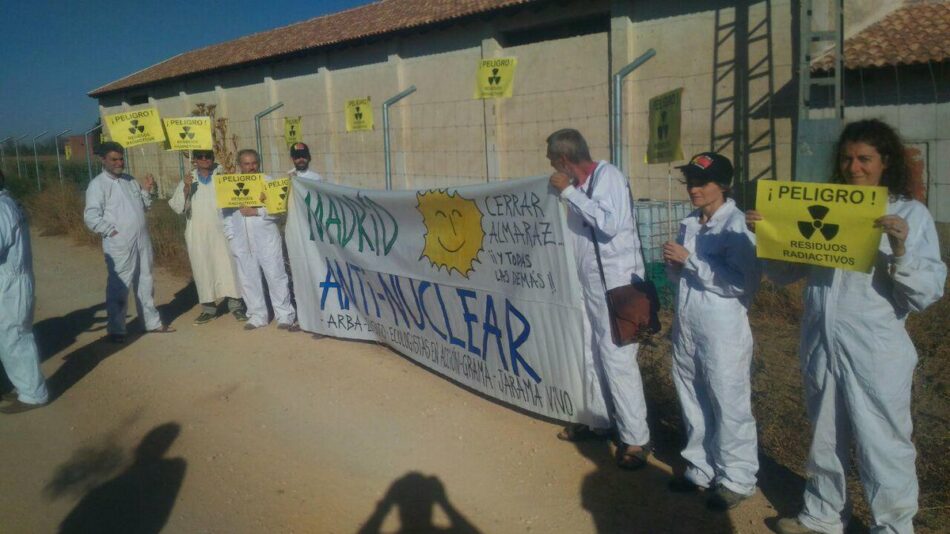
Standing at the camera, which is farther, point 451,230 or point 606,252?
point 451,230

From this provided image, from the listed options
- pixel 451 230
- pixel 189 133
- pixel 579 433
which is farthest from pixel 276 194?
pixel 579 433

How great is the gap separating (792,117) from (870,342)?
12323mm

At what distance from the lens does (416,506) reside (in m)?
3.90

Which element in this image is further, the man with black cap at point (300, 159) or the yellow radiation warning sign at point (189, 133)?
the yellow radiation warning sign at point (189, 133)

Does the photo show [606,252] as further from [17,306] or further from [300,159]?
[17,306]

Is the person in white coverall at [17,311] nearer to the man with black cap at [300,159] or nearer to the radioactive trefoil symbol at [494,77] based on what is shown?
the man with black cap at [300,159]

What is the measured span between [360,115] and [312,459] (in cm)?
459

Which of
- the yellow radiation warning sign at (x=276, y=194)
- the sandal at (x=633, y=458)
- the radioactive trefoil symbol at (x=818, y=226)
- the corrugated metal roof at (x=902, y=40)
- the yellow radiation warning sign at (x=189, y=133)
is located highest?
the corrugated metal roof at (x=902, y=40)

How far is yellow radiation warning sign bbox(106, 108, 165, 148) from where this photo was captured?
324 inches

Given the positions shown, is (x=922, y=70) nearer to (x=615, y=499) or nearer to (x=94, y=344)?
(x=615, y=499)

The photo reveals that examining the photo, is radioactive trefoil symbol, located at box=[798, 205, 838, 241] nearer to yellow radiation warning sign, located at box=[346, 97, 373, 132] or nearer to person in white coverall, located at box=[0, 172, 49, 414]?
person in white coverall, located at box=[0, 172, 49, 414]

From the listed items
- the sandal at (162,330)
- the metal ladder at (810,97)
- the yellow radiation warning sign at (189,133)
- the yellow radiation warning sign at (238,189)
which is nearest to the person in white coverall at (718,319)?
the yellow radiation warning sign at (238,189)

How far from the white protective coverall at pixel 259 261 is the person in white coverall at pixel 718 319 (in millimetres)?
4672

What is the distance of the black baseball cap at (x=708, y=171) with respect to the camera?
3.49 m
